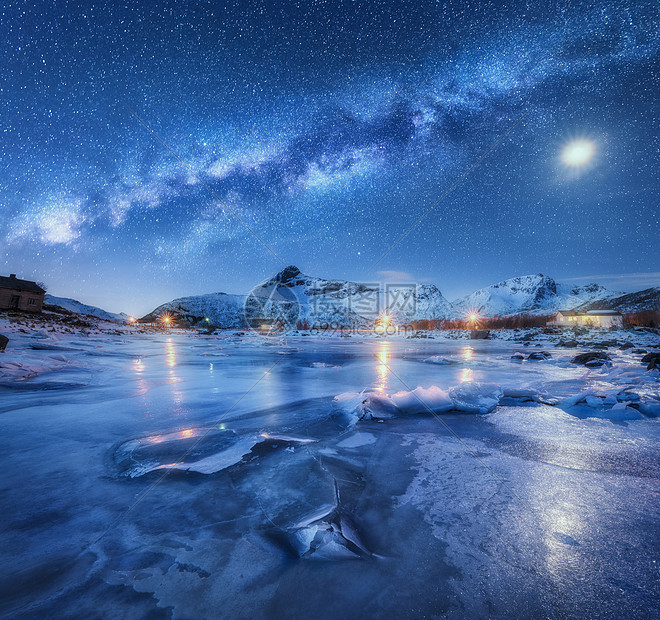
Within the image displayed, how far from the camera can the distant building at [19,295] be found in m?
32.7

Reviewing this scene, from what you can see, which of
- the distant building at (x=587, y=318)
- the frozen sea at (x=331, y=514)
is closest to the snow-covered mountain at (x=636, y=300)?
the distant building at (x=587, y=318)

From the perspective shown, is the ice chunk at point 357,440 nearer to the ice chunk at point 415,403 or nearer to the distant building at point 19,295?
the ice chunk at point 415,403

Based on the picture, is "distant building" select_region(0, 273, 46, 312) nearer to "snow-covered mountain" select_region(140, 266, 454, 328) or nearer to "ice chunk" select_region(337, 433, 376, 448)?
"ice chunk" select_region(337, 433, 376, 448)

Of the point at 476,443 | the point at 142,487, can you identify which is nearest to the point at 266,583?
the point at 142,487

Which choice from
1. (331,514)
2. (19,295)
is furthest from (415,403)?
(19,295)

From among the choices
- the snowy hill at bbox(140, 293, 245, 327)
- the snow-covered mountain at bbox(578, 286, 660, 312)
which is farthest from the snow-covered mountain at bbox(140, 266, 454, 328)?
the snow-covered mountain at bbox(578, 286, 660, 312)

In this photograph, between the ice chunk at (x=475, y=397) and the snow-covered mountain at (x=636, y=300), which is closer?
the ice chunk at (x=475, y=397)

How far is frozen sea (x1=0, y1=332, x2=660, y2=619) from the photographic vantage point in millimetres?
1246

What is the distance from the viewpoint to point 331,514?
72.0 inches

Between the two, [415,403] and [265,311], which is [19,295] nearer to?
[415,403]

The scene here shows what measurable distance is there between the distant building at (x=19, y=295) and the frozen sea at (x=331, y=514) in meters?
41.8

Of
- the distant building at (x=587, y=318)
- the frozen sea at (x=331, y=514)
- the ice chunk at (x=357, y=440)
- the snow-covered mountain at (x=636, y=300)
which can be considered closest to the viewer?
the frozen sea at (x=331, y=514)

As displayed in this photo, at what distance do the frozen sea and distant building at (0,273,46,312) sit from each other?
41.8 m

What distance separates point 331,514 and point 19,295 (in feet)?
154
